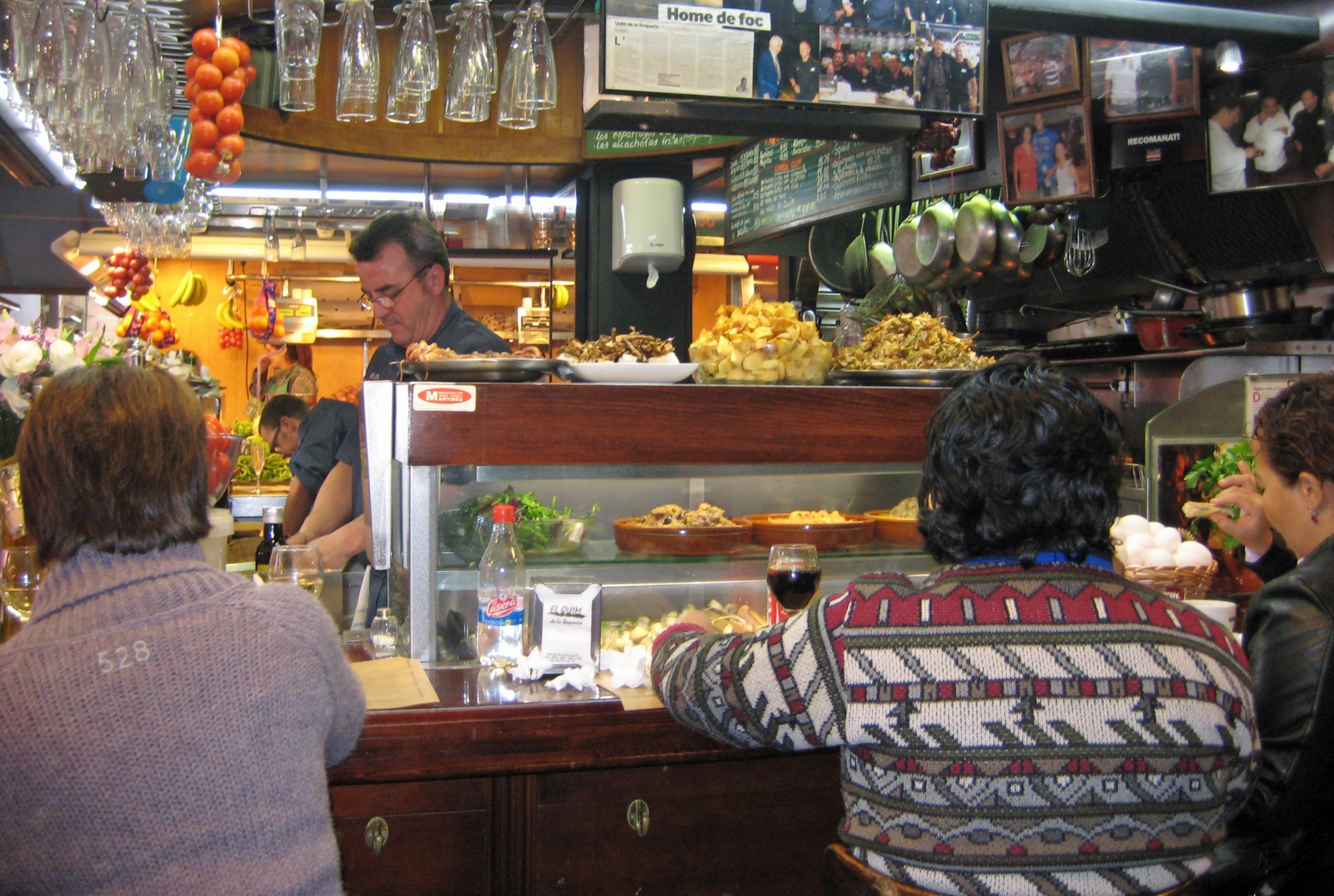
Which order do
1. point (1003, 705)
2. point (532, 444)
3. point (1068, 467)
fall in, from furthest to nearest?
point (532, 444), point (1068, 467), point (1003, 705)

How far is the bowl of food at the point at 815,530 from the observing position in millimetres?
2414

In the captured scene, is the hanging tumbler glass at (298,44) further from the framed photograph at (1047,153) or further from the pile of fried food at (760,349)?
the framed photograph at (1047,153)

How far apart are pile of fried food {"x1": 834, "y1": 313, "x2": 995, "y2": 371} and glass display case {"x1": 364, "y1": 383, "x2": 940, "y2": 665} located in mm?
161

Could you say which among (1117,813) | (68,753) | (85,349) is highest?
(85,349)

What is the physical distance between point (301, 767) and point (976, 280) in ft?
17.3

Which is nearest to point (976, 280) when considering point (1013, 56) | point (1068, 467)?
point (1013, 56)

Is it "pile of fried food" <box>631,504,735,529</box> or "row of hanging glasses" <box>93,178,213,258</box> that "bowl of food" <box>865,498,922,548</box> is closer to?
"pile of fried food" <box>631,504,735,529</box>

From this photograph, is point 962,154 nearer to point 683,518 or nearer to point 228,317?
point 683,518

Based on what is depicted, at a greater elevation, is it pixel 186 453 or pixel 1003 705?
pixel 186 453

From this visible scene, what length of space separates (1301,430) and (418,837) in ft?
5.88

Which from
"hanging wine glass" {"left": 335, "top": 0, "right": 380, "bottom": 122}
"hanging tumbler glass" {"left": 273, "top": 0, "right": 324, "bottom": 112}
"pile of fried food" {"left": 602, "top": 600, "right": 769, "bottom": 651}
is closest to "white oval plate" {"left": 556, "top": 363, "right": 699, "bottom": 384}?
"pile of fried food" {"left": 602, "top": 600, "right": 769, "bottom": 651}

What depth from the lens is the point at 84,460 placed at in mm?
1338

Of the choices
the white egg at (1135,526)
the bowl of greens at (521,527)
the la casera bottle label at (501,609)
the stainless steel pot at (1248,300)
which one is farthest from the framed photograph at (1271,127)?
the la casera bottle label at (501,609)

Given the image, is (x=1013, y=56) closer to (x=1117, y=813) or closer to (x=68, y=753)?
(x=1117, y=813)
